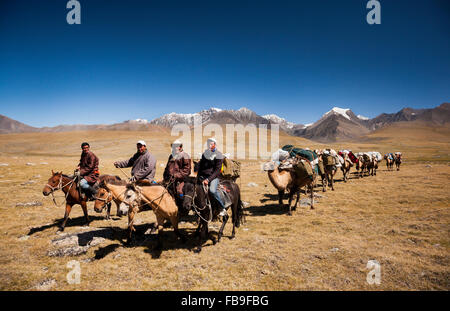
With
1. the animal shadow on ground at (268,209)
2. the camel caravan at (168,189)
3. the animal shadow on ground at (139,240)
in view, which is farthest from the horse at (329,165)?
the animal shadow on ground at (139,240)

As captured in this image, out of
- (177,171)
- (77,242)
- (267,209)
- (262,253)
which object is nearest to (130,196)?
(177,171)

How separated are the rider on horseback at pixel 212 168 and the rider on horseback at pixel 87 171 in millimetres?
5681

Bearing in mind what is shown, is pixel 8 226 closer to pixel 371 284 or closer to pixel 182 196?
pixel 182 196

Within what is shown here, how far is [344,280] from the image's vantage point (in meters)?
5.77

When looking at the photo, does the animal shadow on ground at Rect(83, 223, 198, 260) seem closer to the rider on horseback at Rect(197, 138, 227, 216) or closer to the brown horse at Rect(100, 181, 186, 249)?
the brown horse at Rect(100, 181, 186, 249)

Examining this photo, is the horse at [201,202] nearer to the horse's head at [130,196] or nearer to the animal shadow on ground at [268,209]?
the horse's head at [130,196]

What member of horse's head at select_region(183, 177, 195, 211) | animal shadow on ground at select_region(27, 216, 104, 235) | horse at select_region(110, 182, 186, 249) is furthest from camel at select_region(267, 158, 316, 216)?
animal shadow on ground at select_region(27, 216, 104, 235)

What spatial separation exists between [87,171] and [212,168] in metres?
6.37

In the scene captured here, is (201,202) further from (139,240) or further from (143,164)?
(139,240)

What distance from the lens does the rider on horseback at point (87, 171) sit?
943 centimetres

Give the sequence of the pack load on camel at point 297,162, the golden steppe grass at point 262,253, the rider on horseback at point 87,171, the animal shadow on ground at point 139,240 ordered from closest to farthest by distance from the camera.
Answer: the golden steppe grass at point 262,253, the animal shadow on ground at point 139,240, the rider on horseback at point 87,171, the pack load on camel at point 297,162

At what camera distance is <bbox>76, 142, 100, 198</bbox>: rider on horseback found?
9.43 meters

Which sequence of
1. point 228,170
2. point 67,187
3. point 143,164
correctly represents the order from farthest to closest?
point 228,170 < point 67,187 < point 143,164

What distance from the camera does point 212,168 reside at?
25.7 ft
